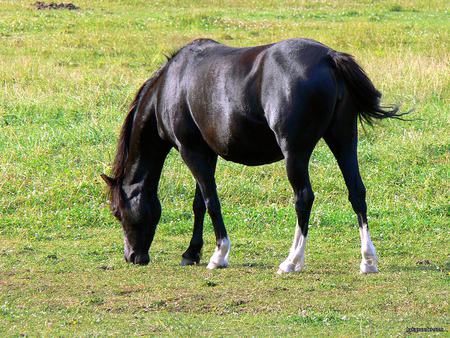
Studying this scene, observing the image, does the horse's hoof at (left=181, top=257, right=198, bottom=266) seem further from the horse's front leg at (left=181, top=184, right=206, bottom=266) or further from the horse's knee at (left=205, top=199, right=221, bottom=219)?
the horse's knee at (left=205, top=199, right=221, bottom=219)

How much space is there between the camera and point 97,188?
1114 cm

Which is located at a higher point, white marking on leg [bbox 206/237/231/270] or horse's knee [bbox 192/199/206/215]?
horse's knee [bbox 192/199/206/215]

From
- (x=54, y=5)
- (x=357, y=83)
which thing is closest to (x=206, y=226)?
(x=357, y=83)

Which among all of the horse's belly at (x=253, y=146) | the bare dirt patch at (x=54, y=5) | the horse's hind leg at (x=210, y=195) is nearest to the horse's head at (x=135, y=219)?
the horse's hind leg at (x=210, y=195)

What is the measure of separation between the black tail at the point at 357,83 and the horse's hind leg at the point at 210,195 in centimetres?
152

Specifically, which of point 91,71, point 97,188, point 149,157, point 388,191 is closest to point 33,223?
point 97,188

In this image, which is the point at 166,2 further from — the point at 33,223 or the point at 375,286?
the point at 375,286

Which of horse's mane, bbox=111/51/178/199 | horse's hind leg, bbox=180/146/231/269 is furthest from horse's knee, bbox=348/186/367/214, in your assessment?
horse's mane, bbox=111/51/178/199

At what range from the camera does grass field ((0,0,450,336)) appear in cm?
668

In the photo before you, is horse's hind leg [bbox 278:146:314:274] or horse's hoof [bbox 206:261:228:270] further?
horse's hoof [bbox 206:261:228:270]

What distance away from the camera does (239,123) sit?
26.7 feet

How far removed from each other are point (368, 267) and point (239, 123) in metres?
1.62

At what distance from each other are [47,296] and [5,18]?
65.6 ft

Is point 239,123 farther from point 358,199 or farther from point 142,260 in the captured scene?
point 142,260
